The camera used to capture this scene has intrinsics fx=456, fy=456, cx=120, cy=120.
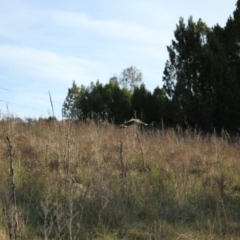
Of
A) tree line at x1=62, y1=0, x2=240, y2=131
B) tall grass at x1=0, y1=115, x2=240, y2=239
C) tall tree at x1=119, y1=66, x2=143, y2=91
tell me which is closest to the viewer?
tall grass at x1=0, y1=115, x2=240, y2=239

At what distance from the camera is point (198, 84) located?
56.3 ft

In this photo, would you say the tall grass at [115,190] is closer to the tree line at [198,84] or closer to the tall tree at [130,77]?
the tree line at [198,84]

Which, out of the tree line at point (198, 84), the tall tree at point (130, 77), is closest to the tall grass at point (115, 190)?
the tree line at point (198, 84)

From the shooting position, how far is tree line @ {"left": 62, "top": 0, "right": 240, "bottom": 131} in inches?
643

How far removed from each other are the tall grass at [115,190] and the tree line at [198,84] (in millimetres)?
7150

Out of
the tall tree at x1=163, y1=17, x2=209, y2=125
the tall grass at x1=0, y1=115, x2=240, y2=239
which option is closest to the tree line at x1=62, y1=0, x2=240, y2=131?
the tall tree at x1=163, y1=17, x2=209, y2=125

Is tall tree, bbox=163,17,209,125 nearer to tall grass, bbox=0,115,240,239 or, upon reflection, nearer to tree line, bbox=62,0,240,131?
tree line, bbox=62,0,240,131

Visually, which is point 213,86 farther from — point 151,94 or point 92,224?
point 92,224

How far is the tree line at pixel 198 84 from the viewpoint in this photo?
16.3 m

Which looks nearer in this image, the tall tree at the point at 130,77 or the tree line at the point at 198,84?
the tree line at the point at 198,84

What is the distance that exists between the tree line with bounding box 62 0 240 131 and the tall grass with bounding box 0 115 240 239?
23.5 ft

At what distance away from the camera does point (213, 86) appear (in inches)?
654

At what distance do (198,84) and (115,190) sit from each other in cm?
1209

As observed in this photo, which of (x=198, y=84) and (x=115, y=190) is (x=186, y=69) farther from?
(x=115, y=190)
